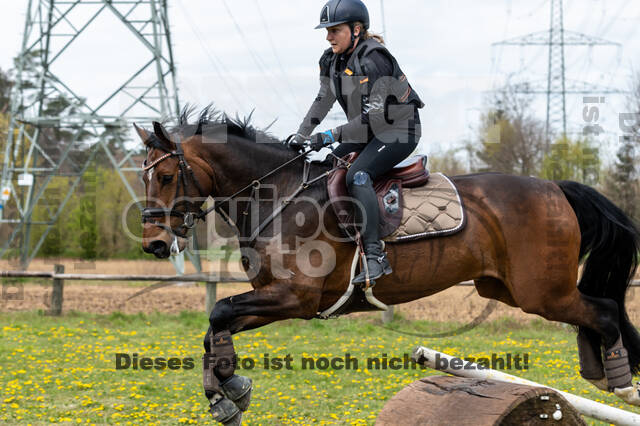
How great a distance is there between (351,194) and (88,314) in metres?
8.34

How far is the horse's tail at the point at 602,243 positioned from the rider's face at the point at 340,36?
2.03m

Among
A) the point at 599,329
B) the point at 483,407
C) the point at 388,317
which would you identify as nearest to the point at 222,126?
the point at 483,407

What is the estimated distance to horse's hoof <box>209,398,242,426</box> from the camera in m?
3.92

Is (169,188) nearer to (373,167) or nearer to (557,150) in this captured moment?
(373,167)

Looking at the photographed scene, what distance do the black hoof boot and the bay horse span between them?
184 mm

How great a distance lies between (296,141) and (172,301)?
9531mm

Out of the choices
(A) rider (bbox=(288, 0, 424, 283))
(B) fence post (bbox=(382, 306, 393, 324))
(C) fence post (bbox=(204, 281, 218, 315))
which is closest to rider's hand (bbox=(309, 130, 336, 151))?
(A) rider (bbox=(288, 0, 424, 283))

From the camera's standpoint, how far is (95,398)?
6.15 meters

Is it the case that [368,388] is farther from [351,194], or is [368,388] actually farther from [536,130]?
[536,130]

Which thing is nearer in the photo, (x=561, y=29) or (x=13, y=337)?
(x=13, y=337)

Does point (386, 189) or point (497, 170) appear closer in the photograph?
point (386, 189)

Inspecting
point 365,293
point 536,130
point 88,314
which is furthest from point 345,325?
point 536,130

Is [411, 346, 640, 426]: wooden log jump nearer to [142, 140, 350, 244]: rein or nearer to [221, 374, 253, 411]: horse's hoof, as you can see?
[221, 374, 253, 411]: horse's hoof

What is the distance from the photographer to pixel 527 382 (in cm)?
423
